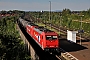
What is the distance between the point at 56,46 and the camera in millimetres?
27344

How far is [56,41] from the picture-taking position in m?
27.2

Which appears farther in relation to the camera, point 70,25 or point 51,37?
point 70,25

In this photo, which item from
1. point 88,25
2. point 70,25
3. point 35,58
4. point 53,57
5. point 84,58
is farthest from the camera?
point 70,25

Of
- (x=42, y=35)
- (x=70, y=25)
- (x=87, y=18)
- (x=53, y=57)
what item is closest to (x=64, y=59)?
(x=53, y=57)

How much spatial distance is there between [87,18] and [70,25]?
17.0 metres

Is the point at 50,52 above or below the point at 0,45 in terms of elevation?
below

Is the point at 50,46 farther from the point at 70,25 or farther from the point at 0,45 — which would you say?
the point at 70,25

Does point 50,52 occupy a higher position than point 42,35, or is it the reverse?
point 42,35

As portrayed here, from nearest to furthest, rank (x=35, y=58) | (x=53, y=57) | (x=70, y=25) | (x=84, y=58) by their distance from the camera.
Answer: (x=35, y=58) < (x=84, y=58) < (x=53, y=57) < (x=70, y=25)

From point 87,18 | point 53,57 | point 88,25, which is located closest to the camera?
point 53,57

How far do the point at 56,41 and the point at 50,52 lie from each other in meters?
1.81

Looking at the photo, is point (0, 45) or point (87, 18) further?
point (87, 18)

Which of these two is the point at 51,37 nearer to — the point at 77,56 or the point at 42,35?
the point at 42,35

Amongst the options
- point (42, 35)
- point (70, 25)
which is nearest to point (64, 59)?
point (42, 35)
